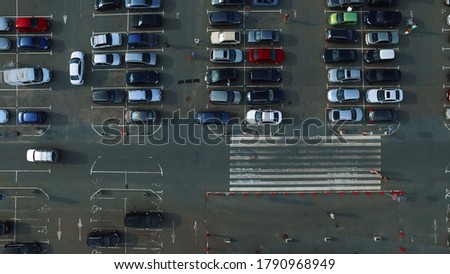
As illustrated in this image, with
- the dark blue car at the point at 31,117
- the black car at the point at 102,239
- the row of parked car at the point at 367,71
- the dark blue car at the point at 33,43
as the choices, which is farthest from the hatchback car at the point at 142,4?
the black car at the point at 102,239

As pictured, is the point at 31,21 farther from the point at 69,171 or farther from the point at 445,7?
the point at 445,7

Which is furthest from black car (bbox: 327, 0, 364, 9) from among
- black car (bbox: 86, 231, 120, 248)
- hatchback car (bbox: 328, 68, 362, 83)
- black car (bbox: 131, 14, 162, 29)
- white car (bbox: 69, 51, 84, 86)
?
black car (bbox: 86, 231, 120, 248)

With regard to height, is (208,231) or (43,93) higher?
(43,93)

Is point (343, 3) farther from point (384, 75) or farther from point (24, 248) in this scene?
point (24, 248)

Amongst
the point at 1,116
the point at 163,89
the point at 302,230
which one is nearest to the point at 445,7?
the point at 302,230

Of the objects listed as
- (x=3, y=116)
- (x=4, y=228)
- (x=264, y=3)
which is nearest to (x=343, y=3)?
(x=264, y=3)
